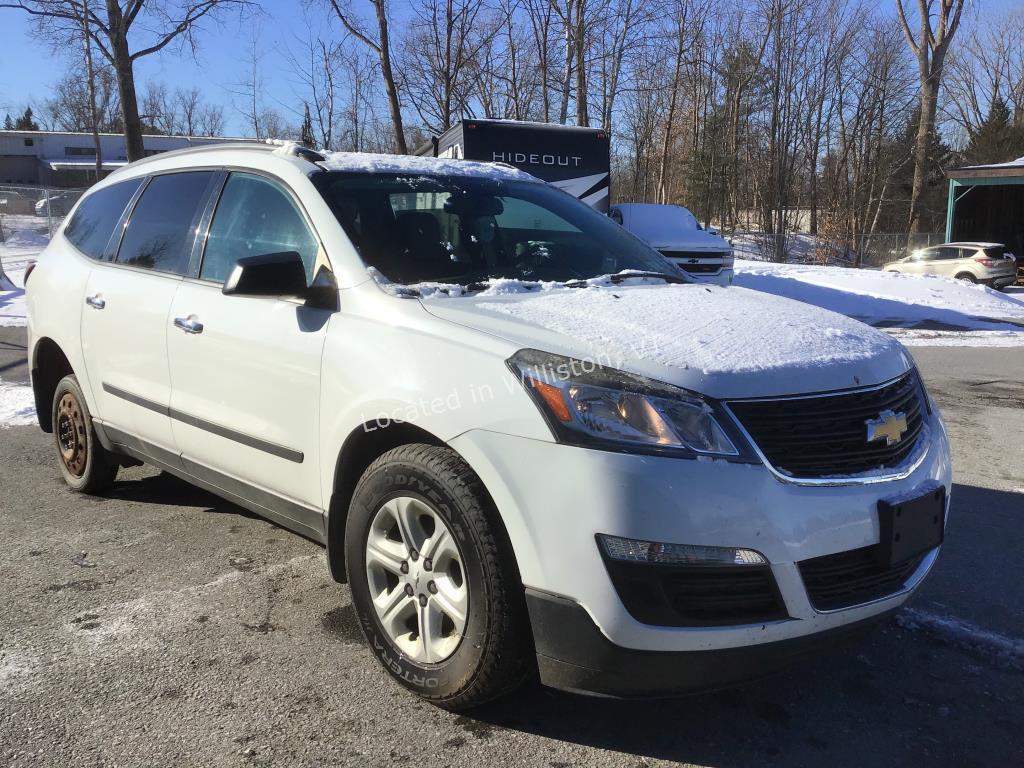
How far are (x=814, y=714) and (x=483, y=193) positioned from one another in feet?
8.07

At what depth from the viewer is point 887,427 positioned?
2436 millimetres

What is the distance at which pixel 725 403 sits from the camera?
2201 mm

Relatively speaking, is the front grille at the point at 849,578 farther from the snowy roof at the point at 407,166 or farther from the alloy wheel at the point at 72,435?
the alloy wheel at the point at 72,435

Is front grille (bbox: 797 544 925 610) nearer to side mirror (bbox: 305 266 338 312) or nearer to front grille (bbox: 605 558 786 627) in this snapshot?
front grille (bbox: 605 558 786 627)

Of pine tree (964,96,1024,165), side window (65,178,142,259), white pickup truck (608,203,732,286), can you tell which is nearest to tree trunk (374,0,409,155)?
white pickup truck (608,203,732,286)

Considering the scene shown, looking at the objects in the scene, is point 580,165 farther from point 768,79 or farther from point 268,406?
point 768,79

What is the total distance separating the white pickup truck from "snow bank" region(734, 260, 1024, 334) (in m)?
1.28

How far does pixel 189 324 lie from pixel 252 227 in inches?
19.1

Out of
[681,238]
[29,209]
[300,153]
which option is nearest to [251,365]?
[300,153]

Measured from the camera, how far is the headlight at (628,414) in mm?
2146

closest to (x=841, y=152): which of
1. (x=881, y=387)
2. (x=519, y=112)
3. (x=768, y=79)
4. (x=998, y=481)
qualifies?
(x=768, y=79)

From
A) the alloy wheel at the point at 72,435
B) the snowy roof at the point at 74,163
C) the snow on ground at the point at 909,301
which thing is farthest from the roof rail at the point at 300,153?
the snowy roof at the point at 74,163

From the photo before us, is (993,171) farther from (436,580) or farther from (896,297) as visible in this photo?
(436,580)

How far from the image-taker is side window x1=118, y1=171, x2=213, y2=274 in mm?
3768
